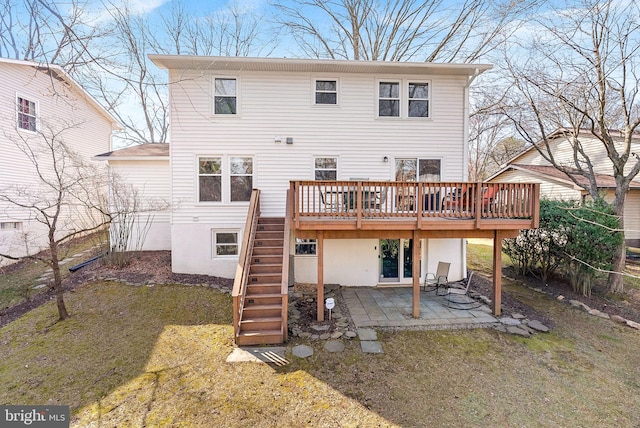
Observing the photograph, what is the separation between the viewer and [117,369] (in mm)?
4484

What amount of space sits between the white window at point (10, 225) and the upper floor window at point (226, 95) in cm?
784

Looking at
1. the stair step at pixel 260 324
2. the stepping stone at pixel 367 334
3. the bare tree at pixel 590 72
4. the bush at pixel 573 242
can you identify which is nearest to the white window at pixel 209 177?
the stair step at pixel 260 324

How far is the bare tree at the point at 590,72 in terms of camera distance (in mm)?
7219

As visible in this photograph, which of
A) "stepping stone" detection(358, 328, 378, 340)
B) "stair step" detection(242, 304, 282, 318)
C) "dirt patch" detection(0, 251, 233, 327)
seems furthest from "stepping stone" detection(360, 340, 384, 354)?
"dirt patch" detection(0, 251, 233, 327)

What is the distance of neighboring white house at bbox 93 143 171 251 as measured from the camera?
9.38 metres

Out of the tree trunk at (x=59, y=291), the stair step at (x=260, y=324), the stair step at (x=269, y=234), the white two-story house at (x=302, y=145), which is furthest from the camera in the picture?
the white two-story house at (x=302, y=145)

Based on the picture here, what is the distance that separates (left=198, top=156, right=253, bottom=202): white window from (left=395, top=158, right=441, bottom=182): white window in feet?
14.9

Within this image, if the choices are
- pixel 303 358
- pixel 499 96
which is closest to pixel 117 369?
pixel 303 358

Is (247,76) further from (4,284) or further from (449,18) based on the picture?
(449,18)

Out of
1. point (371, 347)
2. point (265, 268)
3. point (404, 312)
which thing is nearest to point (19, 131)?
point (265, 268)

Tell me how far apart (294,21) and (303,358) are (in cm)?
1545

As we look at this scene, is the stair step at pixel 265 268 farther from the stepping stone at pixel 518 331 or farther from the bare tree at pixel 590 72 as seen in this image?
the bare tree at pixel 590 72

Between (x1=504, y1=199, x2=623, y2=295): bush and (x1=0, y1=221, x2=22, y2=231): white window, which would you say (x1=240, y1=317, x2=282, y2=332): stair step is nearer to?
(x1=504, y1=199, x2=623, y2=295): bush

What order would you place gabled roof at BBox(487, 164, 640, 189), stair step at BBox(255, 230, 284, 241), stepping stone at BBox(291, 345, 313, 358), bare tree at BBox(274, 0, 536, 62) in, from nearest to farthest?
stepping stone at BBox(291, 345, 313, 358) < stair step at BBox(255, 230, 284, 241) < gabled roof at BBox(487, 164, 640, 189) < bare tree at BBox(274, 0, 536, 62)
